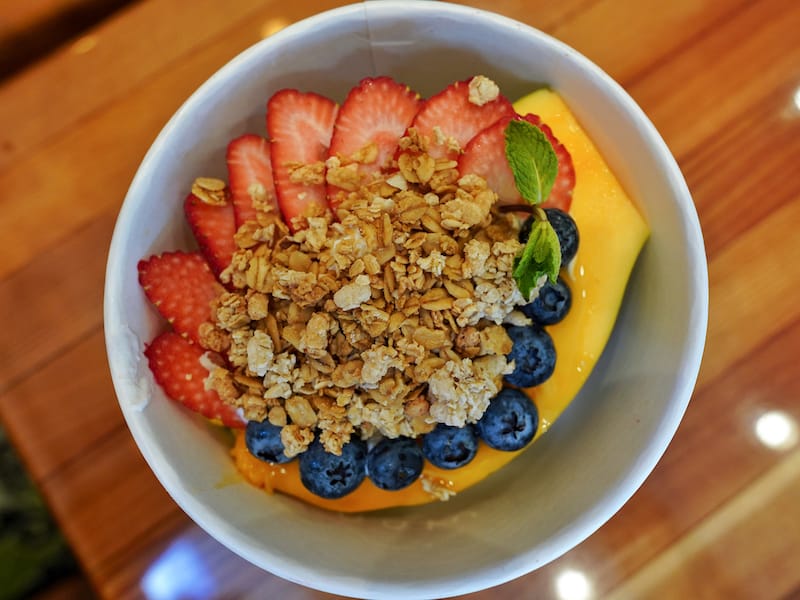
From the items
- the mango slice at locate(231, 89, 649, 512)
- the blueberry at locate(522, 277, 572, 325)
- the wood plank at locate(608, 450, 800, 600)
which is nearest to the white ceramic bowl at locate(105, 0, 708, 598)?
the mango slice at locate(231, 89, 649, 512)

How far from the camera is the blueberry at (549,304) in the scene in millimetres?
830

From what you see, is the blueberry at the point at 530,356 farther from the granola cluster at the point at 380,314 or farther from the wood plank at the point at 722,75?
the wood plank at the point at 722,75

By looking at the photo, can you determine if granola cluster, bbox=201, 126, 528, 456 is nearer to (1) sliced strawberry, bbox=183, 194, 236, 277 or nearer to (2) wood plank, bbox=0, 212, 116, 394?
(1) sliced strawberry, bbox=183, 194, 236, 277

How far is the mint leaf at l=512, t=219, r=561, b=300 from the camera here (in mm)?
742

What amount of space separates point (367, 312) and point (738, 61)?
69cm

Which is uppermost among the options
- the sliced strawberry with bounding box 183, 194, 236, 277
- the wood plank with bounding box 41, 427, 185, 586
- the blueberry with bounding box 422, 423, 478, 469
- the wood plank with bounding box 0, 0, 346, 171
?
the wood plank with bounding box 0, 0, 346, 171

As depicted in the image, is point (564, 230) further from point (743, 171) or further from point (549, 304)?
point (743, 171)

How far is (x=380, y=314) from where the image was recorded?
768mm

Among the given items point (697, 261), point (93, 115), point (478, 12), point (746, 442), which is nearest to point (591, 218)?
point (697, 261)

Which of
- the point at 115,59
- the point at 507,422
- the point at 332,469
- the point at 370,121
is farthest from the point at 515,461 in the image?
the point at 115,59

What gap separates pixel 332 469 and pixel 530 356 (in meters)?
0.27

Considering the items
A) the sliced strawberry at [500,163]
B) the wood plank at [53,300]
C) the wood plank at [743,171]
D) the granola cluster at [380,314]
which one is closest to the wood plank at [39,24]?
the wood plank at [53,300]

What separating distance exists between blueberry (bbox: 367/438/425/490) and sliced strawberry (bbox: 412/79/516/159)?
36 centimetres

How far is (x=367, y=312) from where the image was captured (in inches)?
30.4
